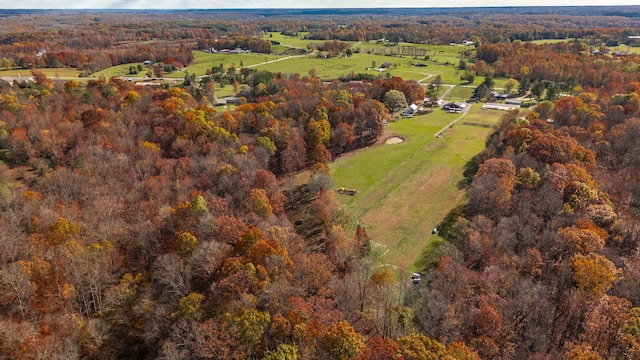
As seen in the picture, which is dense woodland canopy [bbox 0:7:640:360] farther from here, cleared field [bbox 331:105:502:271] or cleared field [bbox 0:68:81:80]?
cleared field [bbox 0:68:81:80]

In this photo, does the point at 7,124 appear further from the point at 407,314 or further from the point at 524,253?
the point at 524,253

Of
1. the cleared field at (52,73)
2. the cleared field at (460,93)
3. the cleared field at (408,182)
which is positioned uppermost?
the cleared field at (52,73)

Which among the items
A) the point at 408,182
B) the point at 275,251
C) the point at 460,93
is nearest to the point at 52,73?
the point at 408,182

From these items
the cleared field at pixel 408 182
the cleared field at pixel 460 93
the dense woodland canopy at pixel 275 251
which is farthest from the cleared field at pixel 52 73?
the cleared field at pixel 460 93

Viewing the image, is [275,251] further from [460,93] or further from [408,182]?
[460,93]

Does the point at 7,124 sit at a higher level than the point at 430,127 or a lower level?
higher

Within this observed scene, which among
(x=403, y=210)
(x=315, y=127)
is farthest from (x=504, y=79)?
(x=403, y=210)

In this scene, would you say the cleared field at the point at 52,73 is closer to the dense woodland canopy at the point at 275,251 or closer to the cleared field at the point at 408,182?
the dense woodland canopy at the point at 275,251
